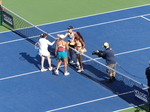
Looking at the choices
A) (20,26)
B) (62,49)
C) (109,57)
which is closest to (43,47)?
(62,49)

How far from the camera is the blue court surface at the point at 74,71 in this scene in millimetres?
20453

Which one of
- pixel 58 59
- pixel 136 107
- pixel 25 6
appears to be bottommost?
pixel 136 107

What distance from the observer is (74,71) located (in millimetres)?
23188

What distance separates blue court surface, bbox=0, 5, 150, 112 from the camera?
20453 mm

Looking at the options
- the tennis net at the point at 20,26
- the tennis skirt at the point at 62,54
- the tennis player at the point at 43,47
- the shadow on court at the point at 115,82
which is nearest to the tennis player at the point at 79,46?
the shadow on court at the point at 115,82

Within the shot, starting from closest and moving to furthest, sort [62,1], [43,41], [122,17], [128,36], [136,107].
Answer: [136,107] < [43,41] < [128,36] < [122,17] < [62,1]

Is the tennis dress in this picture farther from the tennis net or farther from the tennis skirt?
the tennis net

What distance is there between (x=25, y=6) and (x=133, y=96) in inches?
504

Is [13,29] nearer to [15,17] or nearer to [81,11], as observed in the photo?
[15,17]

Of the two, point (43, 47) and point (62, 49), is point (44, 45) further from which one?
point (62, 49)

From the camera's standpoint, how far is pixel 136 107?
20047 mm

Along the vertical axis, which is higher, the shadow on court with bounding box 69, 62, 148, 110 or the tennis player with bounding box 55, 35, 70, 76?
the tennis player with bounding box 55, 35, 70, 76

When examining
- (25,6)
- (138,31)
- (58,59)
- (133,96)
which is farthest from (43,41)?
(25,6)

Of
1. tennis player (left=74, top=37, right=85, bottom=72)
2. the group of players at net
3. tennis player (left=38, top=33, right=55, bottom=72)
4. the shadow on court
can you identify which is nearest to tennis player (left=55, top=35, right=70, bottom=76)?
the group of players at net
